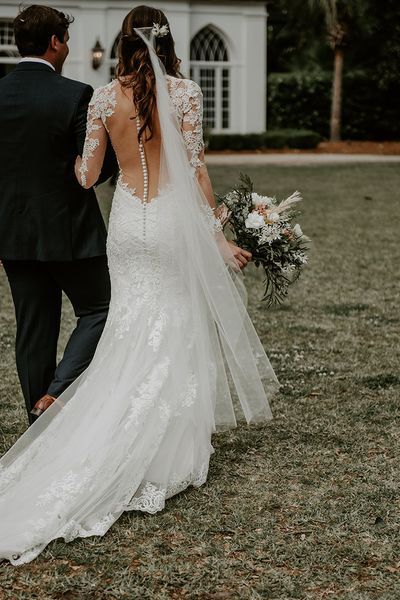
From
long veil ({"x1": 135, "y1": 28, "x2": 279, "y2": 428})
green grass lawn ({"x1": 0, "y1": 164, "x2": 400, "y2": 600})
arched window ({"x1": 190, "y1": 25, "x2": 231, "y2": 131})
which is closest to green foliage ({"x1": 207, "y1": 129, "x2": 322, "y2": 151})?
arched window ({"x1": 190, "y1": 25, "x2": 231, "y2": 131})

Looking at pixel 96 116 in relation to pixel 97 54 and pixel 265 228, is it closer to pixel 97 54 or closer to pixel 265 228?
pixel 265 228

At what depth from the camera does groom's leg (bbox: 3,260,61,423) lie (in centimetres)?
434

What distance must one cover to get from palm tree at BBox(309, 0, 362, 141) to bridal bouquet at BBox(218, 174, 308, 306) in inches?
1086

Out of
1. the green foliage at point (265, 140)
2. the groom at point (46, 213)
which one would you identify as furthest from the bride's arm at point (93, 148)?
the green foliage at point (265, 140)

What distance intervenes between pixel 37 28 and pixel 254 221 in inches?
47.6

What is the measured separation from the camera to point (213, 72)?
102ft

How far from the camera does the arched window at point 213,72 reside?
1208 inches

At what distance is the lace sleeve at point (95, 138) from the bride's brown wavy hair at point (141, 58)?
101 mm

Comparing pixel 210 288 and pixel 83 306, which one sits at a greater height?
pixel 210 288

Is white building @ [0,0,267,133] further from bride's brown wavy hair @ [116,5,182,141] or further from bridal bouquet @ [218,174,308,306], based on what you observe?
bride's brown wavy hair @ [116,5,182,141]

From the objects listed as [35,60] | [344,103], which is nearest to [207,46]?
[344,103]

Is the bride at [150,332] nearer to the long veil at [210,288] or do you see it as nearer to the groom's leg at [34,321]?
the long veil at [210,288]

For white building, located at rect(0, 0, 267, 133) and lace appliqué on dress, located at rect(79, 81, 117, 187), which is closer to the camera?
lace appliqué on dress, located at rect(79, 81, 117, 187)

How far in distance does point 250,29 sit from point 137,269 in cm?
2759
